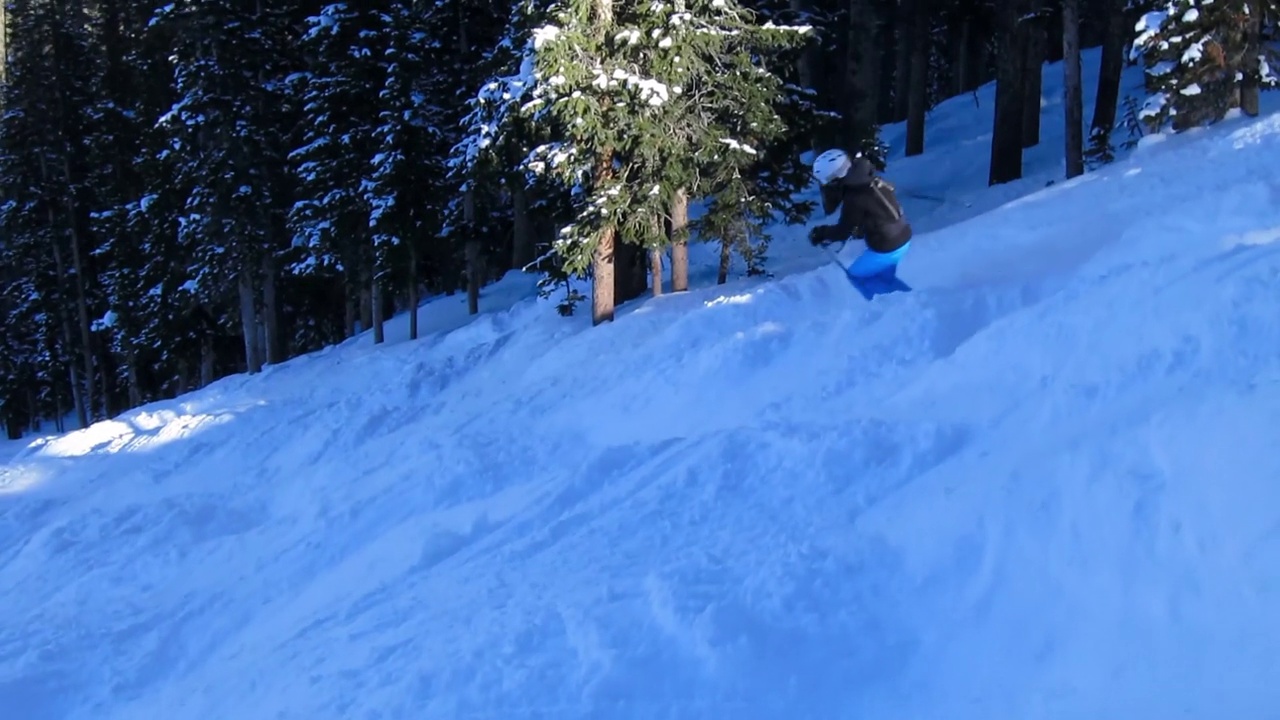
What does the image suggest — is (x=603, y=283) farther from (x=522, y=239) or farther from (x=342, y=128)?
(x=522, y=239)

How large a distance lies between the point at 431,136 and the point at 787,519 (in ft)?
50.5

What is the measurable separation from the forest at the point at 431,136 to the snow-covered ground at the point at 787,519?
87.6 inches

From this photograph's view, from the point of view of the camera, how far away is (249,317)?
24.3 m

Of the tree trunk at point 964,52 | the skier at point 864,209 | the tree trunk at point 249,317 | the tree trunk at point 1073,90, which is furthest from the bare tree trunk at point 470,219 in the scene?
the tree trunk at point 964,52

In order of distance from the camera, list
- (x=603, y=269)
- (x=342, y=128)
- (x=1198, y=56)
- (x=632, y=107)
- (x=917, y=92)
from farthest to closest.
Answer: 1. (x=917, y=92)
2. (x=342, y=128)
3. (x=603, y=269)
4. (x=1198, y=56)
5. (x=632, y=107)

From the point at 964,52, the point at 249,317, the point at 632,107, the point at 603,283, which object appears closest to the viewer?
the point at 632,107

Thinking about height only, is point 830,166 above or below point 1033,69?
below

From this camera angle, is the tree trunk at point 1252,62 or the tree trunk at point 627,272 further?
the tree trunk at point 627,272

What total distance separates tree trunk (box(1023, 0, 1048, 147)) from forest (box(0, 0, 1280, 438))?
0.11 m

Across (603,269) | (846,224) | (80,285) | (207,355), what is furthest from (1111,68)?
(80,285)

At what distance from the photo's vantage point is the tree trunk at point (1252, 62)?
14.1m

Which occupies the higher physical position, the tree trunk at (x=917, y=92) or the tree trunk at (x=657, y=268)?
the tree trunk at (x=917, y=92)

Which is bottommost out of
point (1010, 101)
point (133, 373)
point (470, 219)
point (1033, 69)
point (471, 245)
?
point (133, 373)

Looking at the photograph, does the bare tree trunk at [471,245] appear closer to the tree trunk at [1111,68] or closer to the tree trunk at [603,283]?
the tree trunk at [603,283]
